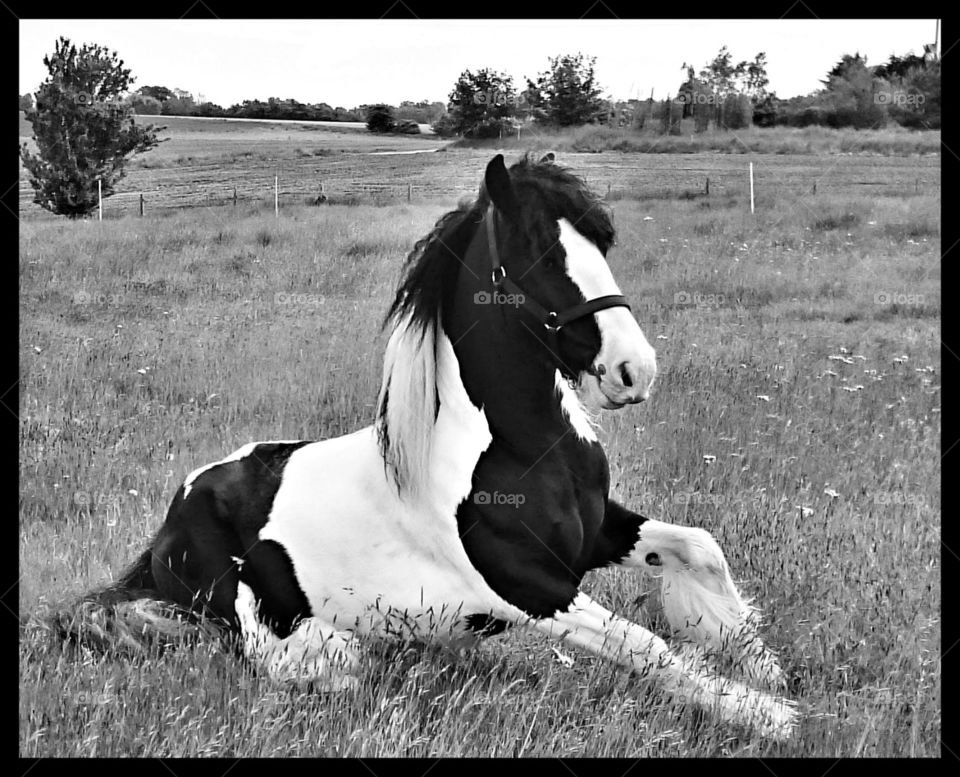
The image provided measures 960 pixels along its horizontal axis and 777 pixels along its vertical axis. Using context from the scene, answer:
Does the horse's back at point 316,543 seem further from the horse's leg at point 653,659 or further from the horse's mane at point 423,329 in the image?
the horse's leg at point 653,659

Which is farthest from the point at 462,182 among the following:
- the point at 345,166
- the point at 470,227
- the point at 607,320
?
the point at 607,320

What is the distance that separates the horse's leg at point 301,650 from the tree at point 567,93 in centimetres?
260

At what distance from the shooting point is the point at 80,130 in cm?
441

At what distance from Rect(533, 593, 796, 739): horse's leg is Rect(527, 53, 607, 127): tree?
2.44 metres

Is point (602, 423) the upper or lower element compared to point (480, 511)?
upper

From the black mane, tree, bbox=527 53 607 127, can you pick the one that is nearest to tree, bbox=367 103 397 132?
tree, bbox=527 53 607 127

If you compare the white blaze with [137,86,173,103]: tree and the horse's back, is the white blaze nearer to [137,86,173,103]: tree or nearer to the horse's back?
the horse's back

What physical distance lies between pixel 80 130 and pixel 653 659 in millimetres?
3583

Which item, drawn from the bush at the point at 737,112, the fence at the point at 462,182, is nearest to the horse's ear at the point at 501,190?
the fence at the point at 462,182

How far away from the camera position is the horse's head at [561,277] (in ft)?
9.31

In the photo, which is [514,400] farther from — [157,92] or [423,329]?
[157,92]

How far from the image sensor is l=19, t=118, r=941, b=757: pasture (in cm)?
311

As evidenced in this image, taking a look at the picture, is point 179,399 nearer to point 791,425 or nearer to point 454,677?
point 454,677

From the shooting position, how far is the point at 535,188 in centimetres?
307
